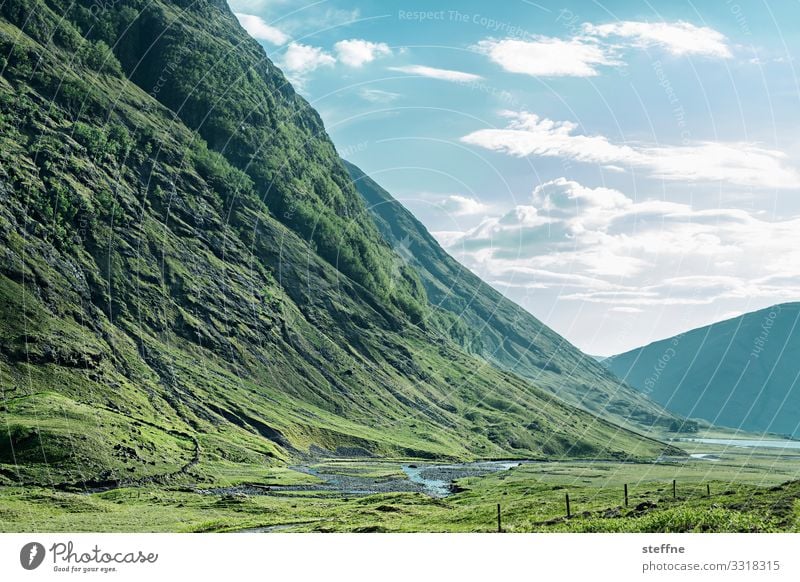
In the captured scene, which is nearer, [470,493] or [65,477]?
[65,477]

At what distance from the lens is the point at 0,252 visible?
19500 centimetres

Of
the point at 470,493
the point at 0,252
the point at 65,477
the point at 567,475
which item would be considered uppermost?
the point at 0,252

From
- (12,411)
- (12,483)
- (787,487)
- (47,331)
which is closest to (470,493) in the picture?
(787,487)

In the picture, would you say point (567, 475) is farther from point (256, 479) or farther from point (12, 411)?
point (12, 411)

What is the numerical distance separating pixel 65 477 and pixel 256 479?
46.5 meters

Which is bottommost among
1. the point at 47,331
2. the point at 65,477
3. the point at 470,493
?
the point at 470,493

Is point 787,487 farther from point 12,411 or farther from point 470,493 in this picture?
point 12,411

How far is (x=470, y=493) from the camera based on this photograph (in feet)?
438
